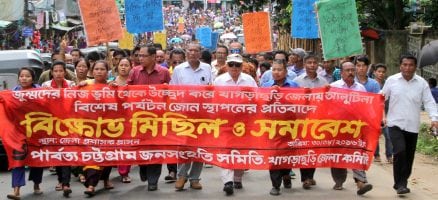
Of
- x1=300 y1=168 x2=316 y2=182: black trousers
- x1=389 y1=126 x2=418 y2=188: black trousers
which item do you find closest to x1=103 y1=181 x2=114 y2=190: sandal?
x1=300 y1=168 x2=316 y2=182: black trousers

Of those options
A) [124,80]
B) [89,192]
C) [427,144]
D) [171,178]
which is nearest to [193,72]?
[124,80]

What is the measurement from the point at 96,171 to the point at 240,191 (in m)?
1.67

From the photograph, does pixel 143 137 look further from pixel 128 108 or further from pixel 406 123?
pixel 406 123

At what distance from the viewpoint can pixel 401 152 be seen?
7.48 meters

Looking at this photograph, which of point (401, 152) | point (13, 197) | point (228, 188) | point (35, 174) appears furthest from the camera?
point (35, 174)

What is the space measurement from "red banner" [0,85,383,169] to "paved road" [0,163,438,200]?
384 mm

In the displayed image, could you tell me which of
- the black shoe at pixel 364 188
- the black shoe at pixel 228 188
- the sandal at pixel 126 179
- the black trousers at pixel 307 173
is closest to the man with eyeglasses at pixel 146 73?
the sandal at pixel 126 179

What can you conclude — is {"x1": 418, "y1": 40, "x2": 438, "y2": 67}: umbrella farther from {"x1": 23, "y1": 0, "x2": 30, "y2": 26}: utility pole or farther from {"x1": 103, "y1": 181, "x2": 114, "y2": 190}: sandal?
{"x1": 23, "y1": 0, "x2": 30, "y2": 26}: utility pole

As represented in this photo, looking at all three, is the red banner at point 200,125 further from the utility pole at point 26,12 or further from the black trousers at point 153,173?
the utility pole at point 26,12

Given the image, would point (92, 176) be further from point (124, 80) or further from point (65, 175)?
point (124, 80)

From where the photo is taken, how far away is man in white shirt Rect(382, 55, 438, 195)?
7500 mm

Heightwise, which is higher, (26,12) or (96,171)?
(26,12)

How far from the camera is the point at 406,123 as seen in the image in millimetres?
7488

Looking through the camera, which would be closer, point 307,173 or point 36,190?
point 36,190
